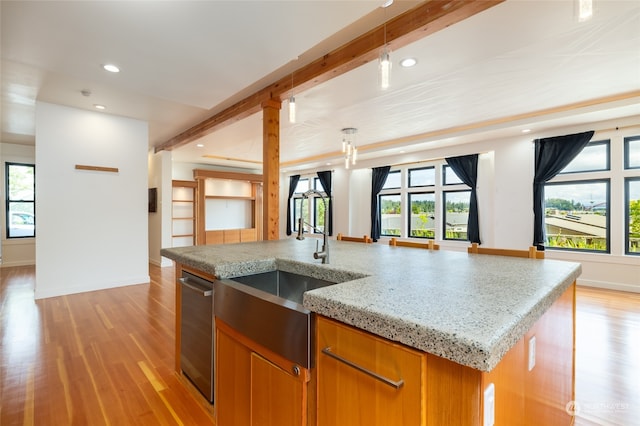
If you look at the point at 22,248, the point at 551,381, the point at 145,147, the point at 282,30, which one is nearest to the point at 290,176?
the point at 145,147

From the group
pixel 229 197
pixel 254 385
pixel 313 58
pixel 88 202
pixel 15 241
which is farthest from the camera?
pixel 229 197

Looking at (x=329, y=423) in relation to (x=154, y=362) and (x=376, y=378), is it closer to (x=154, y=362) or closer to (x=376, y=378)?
(x=376, y=378)

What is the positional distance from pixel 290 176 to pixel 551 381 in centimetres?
959

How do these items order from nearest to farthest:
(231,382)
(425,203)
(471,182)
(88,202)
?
(231,382)
(88,202)
(471,182)
(425,203)

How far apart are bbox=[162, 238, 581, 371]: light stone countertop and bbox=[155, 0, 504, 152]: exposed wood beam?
1691 mm

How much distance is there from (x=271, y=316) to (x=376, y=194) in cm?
696

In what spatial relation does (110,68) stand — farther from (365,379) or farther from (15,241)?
(15,241)

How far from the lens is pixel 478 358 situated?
605 mm

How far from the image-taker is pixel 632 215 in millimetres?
4543

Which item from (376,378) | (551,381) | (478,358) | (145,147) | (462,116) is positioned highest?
(462,116)

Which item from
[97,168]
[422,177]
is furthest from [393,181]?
[97,168]

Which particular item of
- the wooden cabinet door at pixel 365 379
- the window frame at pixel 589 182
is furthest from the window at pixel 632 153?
the wooden cabinet door at pixel 365 379

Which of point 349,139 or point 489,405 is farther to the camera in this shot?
point 349,139

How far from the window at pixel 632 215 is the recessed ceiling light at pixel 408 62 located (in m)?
4.40
